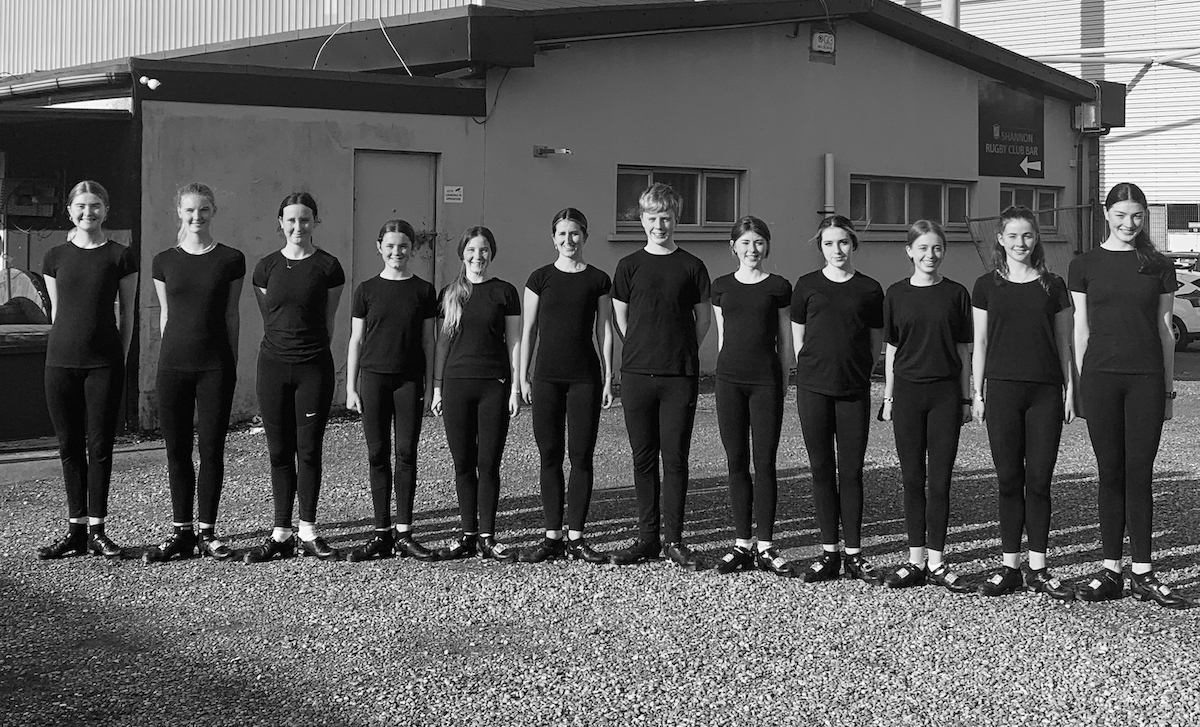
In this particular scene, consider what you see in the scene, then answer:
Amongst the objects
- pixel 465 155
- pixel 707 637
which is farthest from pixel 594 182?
pixel 707 637

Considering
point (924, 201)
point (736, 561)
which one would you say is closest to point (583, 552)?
point (736, 561)

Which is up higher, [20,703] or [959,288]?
[959,288]

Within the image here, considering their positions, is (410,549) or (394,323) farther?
(410,549)

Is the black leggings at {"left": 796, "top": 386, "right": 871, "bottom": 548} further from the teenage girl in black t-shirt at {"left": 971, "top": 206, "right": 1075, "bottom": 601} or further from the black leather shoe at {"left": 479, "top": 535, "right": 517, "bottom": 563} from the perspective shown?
the black leather shoe at {"left": 479, "top": 535, "right": 517, "bottom": 563}

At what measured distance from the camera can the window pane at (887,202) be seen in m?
17.1

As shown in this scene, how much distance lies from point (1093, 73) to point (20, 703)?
3490cm

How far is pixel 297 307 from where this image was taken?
22.2 feet

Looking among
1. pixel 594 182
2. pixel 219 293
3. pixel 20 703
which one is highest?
pixel 594 182

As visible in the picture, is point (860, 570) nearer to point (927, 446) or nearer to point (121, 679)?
point (927, 446)

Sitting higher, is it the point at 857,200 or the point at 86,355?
the point at 857,200

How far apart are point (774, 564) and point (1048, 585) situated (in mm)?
1228

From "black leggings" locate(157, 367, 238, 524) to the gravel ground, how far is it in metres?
0.36

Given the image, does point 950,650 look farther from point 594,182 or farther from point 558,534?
point 594,182

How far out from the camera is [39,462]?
997 centimetres
